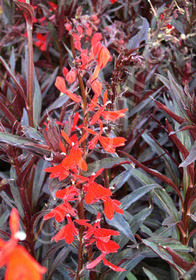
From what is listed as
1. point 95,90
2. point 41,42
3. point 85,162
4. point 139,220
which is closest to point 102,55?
point 95,90

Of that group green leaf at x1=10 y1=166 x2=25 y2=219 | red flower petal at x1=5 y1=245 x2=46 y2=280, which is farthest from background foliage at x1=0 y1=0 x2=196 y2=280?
red flower petal at x1=5 y1=245 x2=46 y2=280

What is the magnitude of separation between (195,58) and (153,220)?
80 cm

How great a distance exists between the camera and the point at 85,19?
98 centimetres

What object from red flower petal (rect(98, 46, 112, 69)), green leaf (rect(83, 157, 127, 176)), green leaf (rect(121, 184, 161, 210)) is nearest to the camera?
red flower petal (rect(98, 46, 112, 69))

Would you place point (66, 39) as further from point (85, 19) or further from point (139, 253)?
point (139, 253)

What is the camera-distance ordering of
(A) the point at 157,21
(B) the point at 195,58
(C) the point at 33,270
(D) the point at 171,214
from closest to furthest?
1. (C) the point at 33,270
2. (D) the point at 171,214
3. (A) the point at 157,21
4. (B) the point at 195,58

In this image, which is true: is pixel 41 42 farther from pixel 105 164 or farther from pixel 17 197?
pixel 105 164

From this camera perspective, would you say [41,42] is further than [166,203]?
Yes

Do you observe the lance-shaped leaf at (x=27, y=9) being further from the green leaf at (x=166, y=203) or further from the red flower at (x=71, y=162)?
the green leaf at (x=166, y=203)

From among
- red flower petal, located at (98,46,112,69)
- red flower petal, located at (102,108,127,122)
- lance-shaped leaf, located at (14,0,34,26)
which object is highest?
lance-shaped leaf, located at (14,0,34,26)

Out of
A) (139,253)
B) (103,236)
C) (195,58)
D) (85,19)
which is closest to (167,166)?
(139,253)

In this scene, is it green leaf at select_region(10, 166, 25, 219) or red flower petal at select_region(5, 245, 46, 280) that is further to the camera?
green leaf at select_region(10, 166, 25, 219)

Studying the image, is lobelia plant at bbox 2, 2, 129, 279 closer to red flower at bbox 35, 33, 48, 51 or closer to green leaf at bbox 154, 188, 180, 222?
green leaf at bbox 154, 188, 180, 222

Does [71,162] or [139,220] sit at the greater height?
[71,162]
